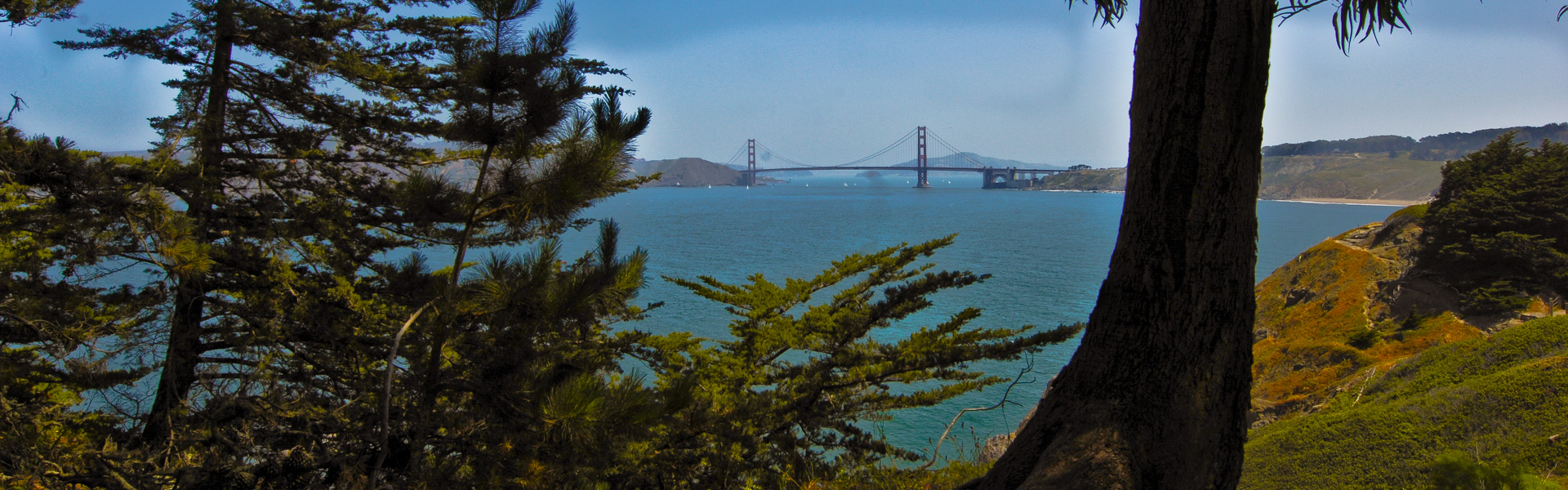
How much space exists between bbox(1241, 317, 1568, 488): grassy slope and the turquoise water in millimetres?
2560

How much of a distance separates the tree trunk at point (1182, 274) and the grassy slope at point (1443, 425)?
2.37 metres

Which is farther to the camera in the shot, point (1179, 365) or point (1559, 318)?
point (1559, 318)

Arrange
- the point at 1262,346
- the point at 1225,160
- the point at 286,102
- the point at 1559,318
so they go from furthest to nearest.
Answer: the point at 1262,346, the point at 286,102, the point at 1559,318, the point at 1225,160

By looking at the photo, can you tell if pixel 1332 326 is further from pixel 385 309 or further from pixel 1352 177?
pixel 1352 177

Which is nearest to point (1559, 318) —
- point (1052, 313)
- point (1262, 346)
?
point (1262, 346)

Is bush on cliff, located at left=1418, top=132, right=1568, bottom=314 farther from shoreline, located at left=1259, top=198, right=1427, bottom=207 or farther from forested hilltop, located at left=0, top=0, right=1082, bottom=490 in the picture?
shoreline, located at left=1259, top=198, right=1427, bottom=207

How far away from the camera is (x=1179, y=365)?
6.16 feet

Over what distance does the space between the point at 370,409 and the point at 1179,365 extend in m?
4.19

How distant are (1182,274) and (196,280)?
4820 millimetres

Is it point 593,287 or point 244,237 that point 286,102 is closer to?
point 244,237

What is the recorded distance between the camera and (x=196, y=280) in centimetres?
402

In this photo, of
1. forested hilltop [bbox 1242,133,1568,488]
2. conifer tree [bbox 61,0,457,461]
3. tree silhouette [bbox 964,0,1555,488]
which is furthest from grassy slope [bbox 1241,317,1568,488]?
conifer tree [bbox 61,0,457,461]

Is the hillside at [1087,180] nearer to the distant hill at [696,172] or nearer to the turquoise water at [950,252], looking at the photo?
the turquoise water at [950,252]

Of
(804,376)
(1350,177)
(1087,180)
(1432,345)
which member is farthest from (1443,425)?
(1087,180)
